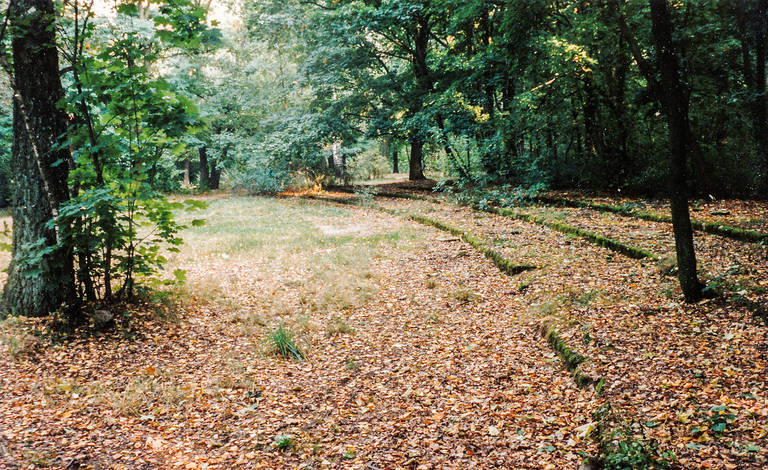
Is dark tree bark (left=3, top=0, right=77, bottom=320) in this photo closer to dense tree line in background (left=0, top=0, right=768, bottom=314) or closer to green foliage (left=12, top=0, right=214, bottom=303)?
dense tree line in background (left=0, top=0, right=768, bottom=314)

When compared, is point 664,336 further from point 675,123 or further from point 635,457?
point 675,123

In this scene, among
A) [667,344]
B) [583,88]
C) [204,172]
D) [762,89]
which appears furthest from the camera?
[204,172]

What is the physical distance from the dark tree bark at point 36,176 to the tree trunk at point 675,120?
20.9ft

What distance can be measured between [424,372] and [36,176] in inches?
190

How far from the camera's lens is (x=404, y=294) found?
22.0 ft

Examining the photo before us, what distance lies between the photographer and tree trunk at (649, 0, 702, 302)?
4242 mm

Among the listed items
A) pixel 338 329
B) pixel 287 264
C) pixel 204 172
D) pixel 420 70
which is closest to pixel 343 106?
pixel 420 70

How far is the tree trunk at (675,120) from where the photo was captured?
167 inches

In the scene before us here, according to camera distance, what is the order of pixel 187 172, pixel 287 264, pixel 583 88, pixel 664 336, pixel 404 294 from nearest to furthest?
pixel 664 336 < pixel 404 294 < pixel 287 264 < pixel 583 88 < pixel 187 172

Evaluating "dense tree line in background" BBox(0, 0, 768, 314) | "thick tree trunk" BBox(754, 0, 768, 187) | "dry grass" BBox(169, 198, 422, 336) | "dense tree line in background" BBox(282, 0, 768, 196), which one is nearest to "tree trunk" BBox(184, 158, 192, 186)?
"dense tree line in background" BBox(0, 0, 768, 314)

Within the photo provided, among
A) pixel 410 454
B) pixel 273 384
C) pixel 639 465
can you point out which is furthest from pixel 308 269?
pixel 639 465

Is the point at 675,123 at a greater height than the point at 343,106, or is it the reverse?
the point at 343,106

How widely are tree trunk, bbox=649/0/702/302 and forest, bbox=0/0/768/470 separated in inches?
1.0

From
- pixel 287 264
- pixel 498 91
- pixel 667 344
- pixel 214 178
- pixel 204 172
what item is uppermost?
pixel 498 91
